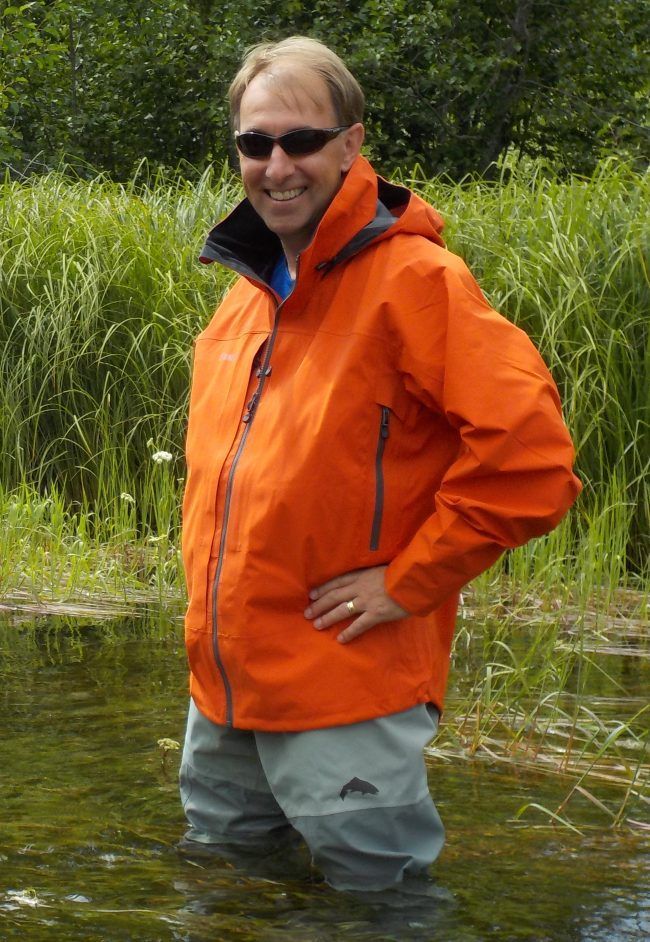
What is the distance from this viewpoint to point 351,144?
2689 millimetres

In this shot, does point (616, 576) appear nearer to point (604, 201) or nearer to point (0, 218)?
point (604, 201)

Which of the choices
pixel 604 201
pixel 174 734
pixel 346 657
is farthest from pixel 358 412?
pixel 604 201

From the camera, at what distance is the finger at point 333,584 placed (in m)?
2.55

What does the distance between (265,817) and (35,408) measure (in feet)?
14.9

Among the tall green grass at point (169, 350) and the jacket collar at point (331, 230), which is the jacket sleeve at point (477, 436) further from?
the tall green grass at point (169, 350)

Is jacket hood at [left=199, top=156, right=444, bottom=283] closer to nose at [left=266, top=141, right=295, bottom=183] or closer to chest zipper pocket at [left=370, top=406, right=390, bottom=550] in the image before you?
nose at [left=266, top=141, right=295, bottom=183]

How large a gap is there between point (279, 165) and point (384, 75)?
13100 millimetres

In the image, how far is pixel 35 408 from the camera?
281 inches

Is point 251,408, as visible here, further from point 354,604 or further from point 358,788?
point 358,788

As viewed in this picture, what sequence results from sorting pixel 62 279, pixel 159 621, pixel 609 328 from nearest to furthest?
pixel 159 621, pixel 609 328, pixel 62 279

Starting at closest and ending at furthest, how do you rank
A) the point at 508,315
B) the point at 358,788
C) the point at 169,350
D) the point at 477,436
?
1. the point at 477,436
2. the point at 358,788
3. the point at 508,315
4. the point at 169,350

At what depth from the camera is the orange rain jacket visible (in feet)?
8.11

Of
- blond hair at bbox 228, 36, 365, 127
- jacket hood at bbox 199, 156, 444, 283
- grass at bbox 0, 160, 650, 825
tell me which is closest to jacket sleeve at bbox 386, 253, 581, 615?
jacket hood at bbox 199, 156, 444, 283

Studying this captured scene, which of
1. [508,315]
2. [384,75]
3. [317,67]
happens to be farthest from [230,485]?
[384,75]
